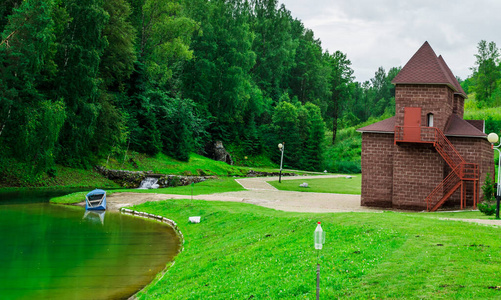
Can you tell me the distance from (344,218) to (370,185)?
1441 cm

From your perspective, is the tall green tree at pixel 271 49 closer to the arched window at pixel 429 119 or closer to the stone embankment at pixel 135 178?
the stone embankment at pixel 135 178

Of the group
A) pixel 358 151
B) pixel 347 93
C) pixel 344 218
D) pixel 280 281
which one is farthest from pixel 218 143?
pixel 280 281

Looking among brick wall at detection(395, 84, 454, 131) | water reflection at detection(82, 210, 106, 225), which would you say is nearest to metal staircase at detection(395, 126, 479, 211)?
brick wall at detection(395, 84, 454, 131)

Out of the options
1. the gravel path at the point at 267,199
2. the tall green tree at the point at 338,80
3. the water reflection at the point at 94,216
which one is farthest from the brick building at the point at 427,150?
the tall green tree at the point at 338,80

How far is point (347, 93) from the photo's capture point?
106m

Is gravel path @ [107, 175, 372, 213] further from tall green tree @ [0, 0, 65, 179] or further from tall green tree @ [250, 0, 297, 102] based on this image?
tall green tree @ [250, 0, 297, 102]

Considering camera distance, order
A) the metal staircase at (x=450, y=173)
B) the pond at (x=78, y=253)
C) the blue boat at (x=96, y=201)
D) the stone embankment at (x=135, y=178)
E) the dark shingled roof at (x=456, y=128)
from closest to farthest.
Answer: the pond at (x=78, y=253) → the metal staircase at (x=450, y=173) → the dark shingled roof at (x=456, y=128) → the blue boat at (x=96, y=201) → the stone embankment at (x=135, y=178)

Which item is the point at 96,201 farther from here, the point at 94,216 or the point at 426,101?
the point at 426,101

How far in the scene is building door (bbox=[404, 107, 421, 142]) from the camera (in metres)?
30.2

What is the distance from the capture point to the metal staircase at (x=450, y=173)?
95.4ft

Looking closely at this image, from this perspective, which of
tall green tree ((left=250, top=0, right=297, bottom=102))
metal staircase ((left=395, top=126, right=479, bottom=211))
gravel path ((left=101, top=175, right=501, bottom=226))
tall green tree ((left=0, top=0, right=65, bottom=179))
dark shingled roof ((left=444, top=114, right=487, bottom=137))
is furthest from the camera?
tall green tree ((left=250, top=0, right=297, bottom=102))

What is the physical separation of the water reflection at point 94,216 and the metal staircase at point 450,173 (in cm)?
1834

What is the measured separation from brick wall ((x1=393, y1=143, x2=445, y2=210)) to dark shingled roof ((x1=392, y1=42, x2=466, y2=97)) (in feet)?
12.9

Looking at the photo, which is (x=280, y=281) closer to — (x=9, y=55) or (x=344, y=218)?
(x=344, y=218)
